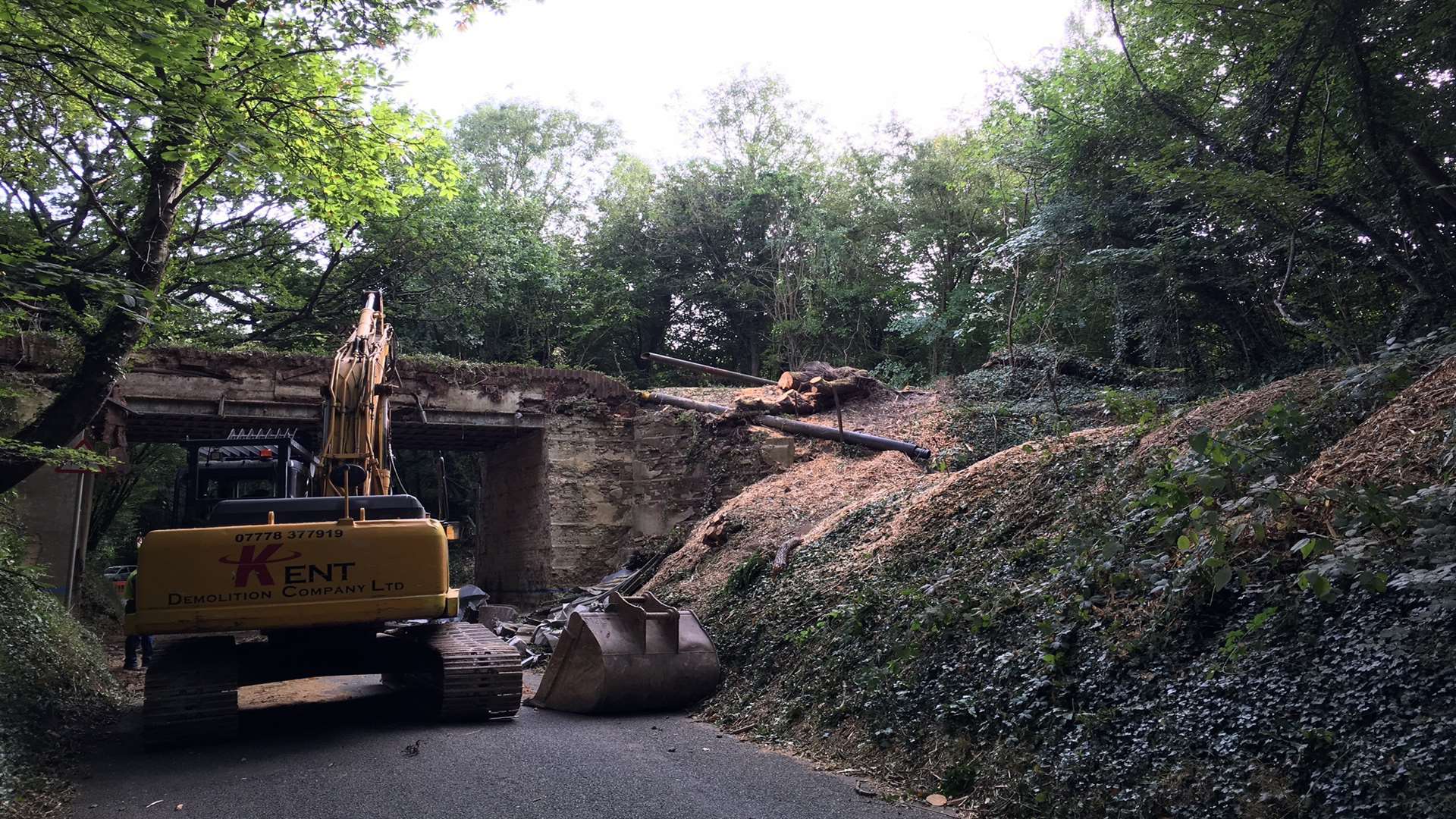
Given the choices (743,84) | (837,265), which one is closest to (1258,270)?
(837,265)

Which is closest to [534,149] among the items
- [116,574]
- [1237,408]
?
[116,574]

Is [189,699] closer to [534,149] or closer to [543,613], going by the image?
[543,613]

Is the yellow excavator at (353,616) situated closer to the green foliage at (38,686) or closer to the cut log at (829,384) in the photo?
the green foliage at (38,686)

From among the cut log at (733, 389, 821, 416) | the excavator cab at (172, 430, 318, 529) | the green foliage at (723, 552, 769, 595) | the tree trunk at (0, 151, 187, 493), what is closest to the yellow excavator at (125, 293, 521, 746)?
the tree trunk at (0, 151, 187, 493)

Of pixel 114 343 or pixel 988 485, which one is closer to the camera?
pixel 114 343

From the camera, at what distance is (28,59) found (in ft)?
20.2

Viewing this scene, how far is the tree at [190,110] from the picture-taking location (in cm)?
554

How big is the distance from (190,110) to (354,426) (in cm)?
293

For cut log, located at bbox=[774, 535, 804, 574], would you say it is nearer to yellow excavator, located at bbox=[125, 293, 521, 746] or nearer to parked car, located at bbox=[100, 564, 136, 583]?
yellow excavator, located at bbox=[125, 293, 521, 746]

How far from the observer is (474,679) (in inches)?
282

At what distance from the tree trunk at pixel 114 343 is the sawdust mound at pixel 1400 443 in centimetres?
780

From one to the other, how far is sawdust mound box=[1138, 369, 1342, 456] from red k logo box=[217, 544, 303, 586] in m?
6.29

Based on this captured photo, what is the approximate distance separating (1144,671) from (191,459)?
32.2 ft

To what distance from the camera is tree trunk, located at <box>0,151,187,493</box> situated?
23.7 ft
